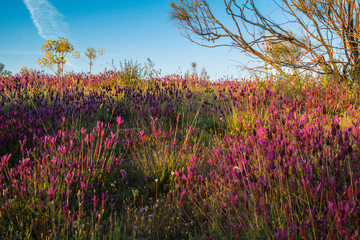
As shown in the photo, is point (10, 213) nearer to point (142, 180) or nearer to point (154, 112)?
point (142, 180)

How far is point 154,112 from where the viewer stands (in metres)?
4.16

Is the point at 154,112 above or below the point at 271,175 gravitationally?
above

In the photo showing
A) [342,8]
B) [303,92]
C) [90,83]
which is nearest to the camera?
[303,92]

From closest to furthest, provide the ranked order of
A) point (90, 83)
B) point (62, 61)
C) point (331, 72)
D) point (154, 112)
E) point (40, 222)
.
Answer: point (40, 222) → point (154, 112) → point (331, 72) → point (90, 83) → point (62, 61)

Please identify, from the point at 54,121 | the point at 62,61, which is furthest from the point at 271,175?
the point at 62,61

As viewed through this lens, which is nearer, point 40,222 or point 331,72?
point 40,222

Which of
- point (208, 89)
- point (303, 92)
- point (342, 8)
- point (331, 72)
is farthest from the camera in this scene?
point (208, 89)

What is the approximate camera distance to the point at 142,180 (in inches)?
116

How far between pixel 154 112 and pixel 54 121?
1513 mm

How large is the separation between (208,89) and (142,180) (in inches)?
223

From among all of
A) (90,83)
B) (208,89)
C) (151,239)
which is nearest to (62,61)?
(90,83)

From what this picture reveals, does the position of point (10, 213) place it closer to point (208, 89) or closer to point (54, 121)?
point (54, 121)

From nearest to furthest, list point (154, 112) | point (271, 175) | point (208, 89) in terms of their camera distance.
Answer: point (271, 175) < point (154, 112) < point (208, 89)

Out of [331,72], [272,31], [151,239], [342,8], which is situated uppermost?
[342,8]
